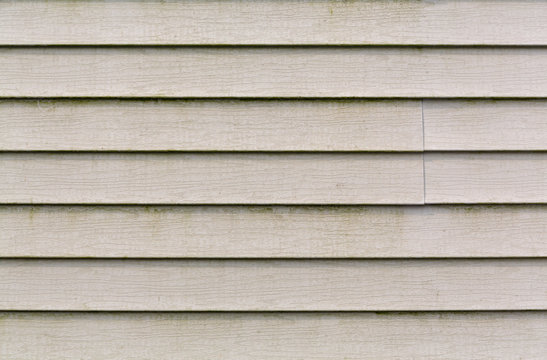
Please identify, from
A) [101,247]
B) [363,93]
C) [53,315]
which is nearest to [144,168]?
[101,247]

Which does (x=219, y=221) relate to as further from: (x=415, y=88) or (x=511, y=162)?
(x=511, y=162)

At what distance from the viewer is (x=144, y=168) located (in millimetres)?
1592

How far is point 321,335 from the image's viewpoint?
1611 millimetres

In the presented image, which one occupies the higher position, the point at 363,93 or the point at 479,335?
the point at 363,93

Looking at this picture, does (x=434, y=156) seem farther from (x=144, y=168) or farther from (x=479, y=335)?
(x=144, y=168)

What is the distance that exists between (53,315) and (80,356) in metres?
0.16

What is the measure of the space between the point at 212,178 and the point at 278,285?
0.40 m

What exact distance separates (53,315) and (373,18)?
1.40m

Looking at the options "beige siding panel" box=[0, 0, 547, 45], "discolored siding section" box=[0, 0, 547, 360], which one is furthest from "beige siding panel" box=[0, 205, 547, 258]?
"beige siding panel" box=[0, 0, 547, 45]

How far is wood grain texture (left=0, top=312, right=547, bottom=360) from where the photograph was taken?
1.61 m

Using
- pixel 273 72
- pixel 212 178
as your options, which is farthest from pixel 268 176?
pixel 273 72

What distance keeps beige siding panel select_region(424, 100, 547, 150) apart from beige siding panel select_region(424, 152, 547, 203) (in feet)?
0.12

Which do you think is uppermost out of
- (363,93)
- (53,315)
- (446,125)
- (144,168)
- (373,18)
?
(373,18)

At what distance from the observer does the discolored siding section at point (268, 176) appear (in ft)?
5.20
